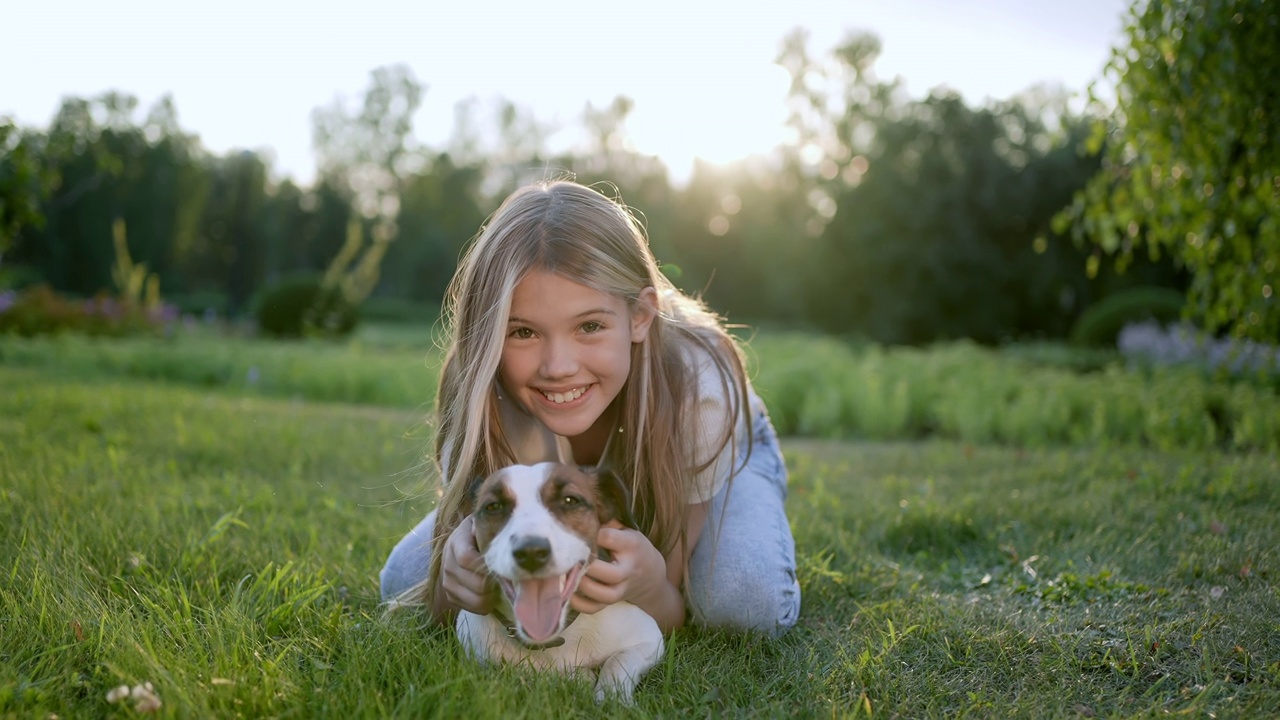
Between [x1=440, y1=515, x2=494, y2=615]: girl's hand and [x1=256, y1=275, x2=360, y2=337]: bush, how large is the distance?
1520cm

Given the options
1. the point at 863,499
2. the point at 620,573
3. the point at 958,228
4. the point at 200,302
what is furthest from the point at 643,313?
the point at 200,302

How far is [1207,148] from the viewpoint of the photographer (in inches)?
168

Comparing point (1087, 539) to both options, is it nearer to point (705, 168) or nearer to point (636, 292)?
point (636, 292)

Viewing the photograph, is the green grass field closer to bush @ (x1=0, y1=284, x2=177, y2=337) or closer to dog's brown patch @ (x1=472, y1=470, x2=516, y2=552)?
dog's brown patch @ (x1=472, y1=470, x2=516, y2=552)

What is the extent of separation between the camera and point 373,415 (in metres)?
7.88

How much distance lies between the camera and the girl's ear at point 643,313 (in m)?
→ 2.74

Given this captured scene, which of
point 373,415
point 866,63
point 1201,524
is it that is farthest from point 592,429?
point 866,63

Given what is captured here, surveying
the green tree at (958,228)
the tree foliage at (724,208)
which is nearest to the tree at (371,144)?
the tree foliage at (724,208)

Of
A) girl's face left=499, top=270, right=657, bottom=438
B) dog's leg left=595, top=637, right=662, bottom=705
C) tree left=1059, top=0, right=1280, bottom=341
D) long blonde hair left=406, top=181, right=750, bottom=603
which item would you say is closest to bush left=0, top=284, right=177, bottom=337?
long blonde hair left=406, top=181, right=750, bottom=603

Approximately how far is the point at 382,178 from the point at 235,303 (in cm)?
1327

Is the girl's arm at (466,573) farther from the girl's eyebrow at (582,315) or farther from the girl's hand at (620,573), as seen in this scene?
the girl's eyebrow at (582,315)

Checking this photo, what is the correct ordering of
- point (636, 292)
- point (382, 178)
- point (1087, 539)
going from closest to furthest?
point (636, 292) < point (1087, 539) < point (382, 178)

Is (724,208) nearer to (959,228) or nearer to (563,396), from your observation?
(959,228)

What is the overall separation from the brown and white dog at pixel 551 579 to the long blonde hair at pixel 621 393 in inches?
10.1
